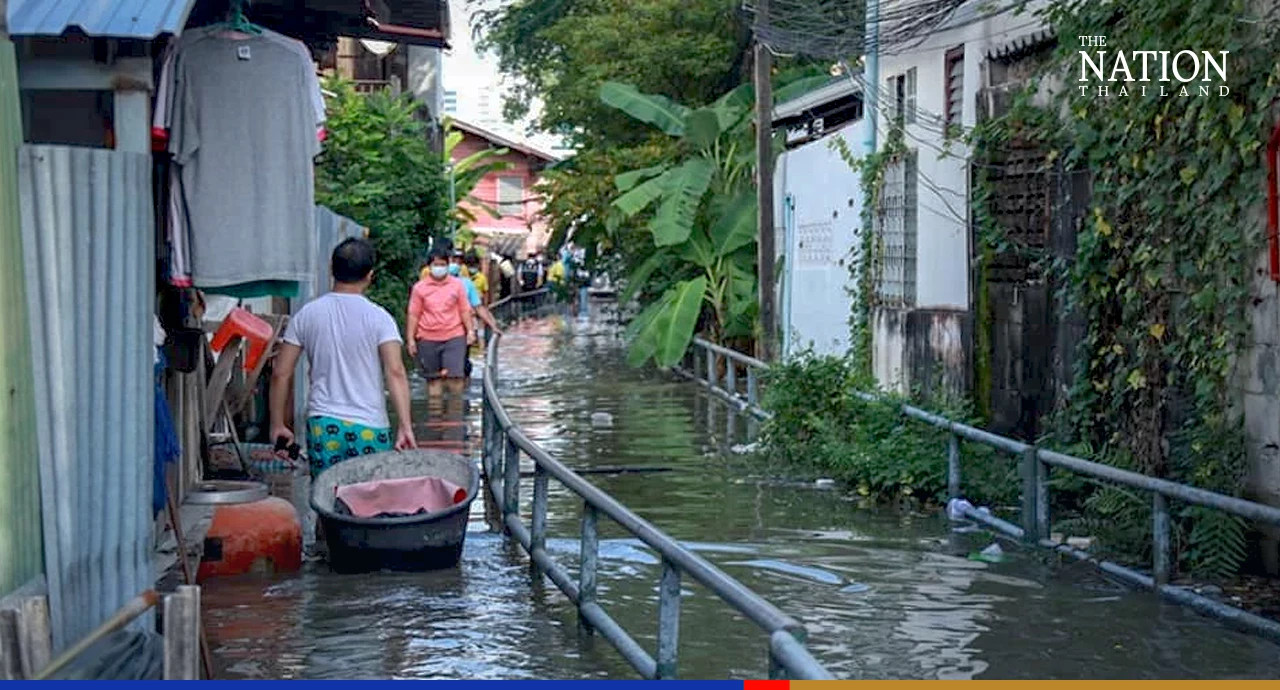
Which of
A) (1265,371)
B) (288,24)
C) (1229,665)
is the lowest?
(1229,665)

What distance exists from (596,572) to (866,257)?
11365 mm

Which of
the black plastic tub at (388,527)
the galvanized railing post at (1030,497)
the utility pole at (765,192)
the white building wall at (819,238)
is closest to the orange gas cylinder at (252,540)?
the black plastic tub at (388,527)

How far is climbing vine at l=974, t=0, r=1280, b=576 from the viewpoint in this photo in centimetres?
1030

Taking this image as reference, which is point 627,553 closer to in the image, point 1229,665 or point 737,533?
point 737,533

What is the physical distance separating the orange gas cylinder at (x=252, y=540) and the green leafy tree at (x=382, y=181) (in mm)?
14873

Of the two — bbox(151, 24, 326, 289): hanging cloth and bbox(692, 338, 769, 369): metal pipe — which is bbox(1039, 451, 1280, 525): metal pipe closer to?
bbox(151, 24, 326, 289): hanging cloth

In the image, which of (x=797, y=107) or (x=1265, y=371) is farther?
(x=797, y=107)

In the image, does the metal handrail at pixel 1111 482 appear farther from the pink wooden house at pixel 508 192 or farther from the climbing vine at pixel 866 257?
the pink wooden house at pixel 508 192

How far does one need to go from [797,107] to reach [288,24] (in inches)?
614

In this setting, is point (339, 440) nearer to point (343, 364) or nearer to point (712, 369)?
point (343, 364)

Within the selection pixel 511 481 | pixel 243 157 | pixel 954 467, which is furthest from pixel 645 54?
pixel 243 157

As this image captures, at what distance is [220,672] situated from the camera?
820 cm

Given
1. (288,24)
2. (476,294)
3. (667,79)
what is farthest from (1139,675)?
(667,79)

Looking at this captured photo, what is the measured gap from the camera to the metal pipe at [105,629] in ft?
19.5
